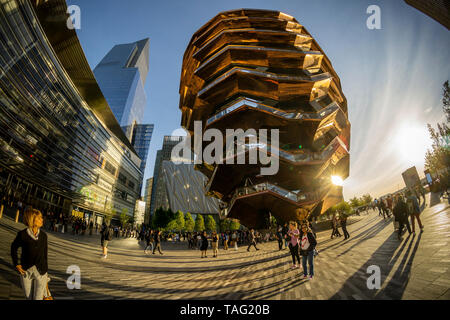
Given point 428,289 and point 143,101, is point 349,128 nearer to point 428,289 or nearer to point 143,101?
point 428,289

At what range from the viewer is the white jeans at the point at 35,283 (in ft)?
8.13

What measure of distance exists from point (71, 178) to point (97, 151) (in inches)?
424

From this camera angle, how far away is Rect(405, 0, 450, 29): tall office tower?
9536 mm

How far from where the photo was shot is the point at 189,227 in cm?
5262

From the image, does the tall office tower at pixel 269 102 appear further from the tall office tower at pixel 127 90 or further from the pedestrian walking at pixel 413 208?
the tall office tower at pixel 127 90

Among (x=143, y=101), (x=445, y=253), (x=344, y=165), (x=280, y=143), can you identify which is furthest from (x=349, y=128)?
(x=143, y=101)

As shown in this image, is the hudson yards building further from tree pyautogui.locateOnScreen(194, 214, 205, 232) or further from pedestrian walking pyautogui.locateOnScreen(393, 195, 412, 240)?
pedestrian walking pyautogui.locateOnScreen(393, 195, 412, 240)

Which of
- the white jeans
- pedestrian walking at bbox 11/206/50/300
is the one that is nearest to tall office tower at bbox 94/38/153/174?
pedestrian walking at bbox 11/206/50/300

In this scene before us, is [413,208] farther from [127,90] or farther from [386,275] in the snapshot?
[127,90]

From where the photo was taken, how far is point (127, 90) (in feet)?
323

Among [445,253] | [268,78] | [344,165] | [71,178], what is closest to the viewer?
[445,253]

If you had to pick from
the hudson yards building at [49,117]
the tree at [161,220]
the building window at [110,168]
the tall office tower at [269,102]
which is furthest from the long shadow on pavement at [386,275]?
the building window at [110,168]

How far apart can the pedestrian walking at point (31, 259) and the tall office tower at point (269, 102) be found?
1835cm

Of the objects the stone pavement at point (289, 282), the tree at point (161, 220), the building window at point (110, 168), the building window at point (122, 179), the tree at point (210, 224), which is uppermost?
the building window at point (110, 168)
